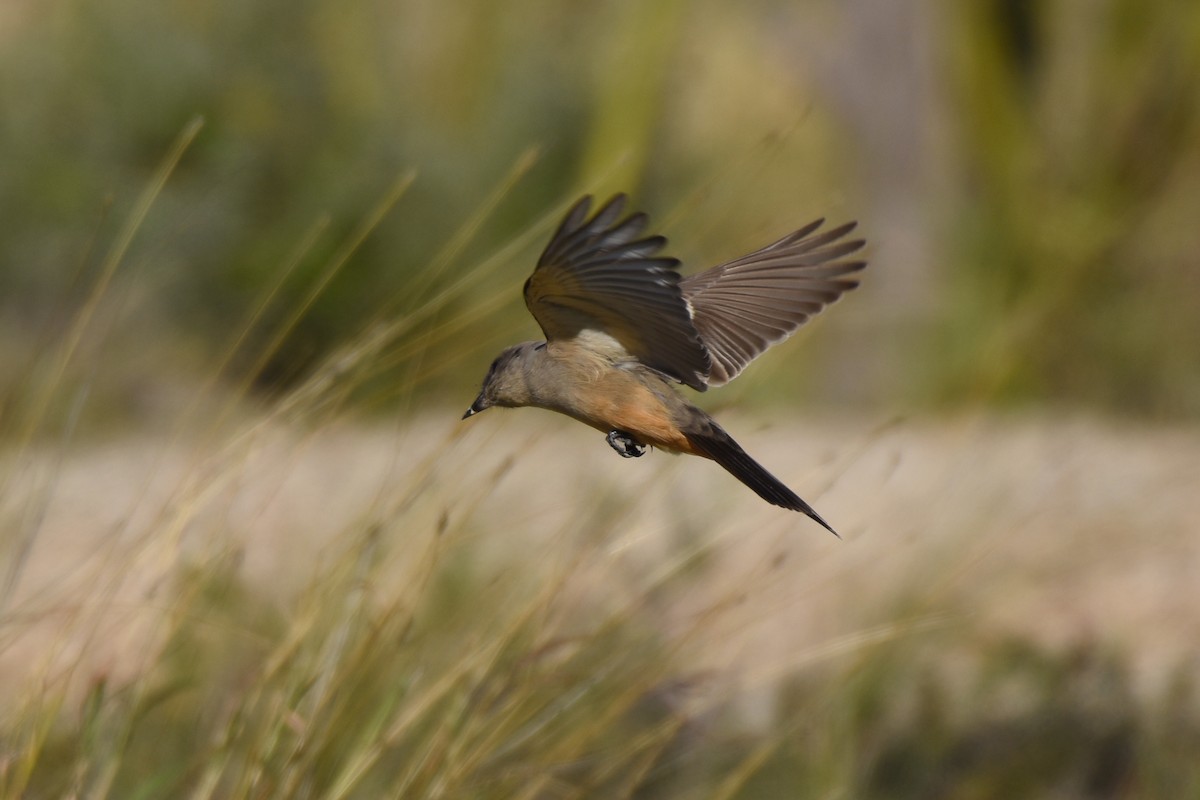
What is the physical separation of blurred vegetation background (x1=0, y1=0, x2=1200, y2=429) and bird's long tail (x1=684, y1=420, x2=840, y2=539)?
3736 millimetres

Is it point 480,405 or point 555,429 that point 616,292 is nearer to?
point 480,405

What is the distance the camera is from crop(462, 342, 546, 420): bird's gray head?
1665mm

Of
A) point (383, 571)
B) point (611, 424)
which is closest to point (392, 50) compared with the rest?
point (383, 571)

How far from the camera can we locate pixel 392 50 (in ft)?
24.8

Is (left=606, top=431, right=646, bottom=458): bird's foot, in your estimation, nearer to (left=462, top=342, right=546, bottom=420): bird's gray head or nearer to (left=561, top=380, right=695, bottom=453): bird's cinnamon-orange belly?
(left=561, top=380, right=695, bottom=453): bird's cinnamon-orange belly

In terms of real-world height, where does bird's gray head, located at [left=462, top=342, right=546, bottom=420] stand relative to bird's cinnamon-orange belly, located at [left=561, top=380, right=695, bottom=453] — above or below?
above

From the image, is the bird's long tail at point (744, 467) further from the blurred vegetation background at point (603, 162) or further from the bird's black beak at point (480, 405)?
the blurred vegetation background at point (603, 162)

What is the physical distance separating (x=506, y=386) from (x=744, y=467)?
0.89 feet

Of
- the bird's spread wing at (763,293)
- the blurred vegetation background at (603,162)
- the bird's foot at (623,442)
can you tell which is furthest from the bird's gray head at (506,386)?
the blurred vegetation background at (603,162)

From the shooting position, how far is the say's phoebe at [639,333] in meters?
1.49

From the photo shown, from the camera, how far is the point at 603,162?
6578 mm

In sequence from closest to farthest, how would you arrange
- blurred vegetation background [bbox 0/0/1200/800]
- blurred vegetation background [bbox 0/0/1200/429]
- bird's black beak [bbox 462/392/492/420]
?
bird's black beak [bbox 462/392/492/420] < blurred vegetation background [bbox 0/0/1200/800] < blurred vegetation background [bbox 0/0/1200/429]

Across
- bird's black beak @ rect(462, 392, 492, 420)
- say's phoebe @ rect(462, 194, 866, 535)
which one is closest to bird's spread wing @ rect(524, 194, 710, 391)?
say's phoebe @ rect(462, 194, 866, 535)

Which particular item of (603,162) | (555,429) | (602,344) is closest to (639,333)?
(602,344)
